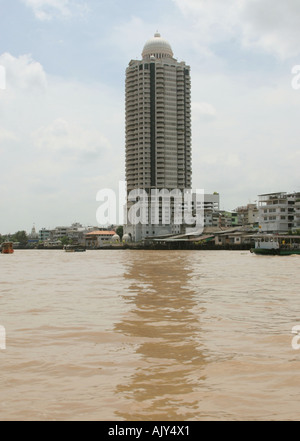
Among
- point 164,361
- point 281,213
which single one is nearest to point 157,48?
point 281,213

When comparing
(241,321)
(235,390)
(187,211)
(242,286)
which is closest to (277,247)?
(242,286)

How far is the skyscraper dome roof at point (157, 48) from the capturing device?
128 metres

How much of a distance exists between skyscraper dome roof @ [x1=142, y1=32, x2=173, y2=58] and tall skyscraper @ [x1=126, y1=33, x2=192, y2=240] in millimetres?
6636

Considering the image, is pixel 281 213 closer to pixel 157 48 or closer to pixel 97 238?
pixel 157 48

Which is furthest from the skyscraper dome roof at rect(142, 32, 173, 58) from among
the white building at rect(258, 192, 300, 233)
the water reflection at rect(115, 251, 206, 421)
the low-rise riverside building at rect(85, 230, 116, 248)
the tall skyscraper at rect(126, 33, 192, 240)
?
the water reflection at rect(115, 251, 206, 421)

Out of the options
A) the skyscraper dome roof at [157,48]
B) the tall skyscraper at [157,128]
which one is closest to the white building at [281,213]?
the tall skyscraper at [157,128]

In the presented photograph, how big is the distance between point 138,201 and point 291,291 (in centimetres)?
10434

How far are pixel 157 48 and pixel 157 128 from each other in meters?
26.7

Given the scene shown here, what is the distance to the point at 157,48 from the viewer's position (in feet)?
421

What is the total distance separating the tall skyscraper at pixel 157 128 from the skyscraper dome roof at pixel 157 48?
6.64 meters

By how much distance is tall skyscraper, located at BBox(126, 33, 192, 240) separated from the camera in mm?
118188

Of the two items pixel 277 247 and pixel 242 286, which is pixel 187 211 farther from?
pixel 242 286

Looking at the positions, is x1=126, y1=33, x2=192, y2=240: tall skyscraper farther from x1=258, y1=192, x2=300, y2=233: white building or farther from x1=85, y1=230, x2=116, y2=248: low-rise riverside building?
x1=258, y1=192, x2=300, y2=233: white building

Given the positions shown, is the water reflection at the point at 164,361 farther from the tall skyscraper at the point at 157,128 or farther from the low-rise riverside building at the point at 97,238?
the low-rise riverside building at the point at 97,238
